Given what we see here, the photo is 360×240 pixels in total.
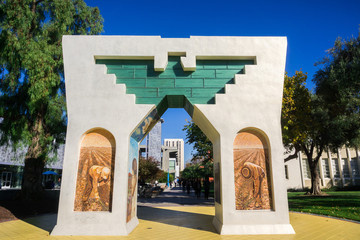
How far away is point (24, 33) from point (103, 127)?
906 cm

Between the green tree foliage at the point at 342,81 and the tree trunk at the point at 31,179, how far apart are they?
16637mm

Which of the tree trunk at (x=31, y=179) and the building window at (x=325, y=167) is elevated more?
the building window at (x=325, y=167)

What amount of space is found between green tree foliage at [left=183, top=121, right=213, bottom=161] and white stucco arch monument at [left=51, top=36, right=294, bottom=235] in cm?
919

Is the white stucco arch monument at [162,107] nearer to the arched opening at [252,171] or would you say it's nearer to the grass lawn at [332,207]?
the arched opening at [252,171]

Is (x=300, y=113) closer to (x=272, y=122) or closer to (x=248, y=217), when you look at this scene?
(x=272, y=122)

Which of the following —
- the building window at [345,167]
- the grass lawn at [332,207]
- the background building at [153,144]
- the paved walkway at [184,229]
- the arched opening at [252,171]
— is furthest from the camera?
the background building at [153,144]

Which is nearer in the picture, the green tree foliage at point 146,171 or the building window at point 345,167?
the green tree foliage at point 146,171

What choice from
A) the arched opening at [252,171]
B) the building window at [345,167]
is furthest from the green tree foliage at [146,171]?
the building window at [345,167]

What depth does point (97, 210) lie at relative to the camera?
7750mm

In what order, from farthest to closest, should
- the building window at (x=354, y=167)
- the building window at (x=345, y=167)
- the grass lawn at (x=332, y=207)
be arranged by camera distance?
the building window at (x=345, y=167), the building window at (x=354, y=167), the grass lawn at (x=332, y=207)

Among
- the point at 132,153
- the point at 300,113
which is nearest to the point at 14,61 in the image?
the point at 132,153

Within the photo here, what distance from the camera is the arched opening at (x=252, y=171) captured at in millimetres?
7980

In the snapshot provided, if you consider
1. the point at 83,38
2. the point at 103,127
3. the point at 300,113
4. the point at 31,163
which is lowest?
the point at 31,163

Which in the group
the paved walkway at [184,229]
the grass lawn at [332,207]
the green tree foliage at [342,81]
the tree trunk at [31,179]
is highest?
the green tree foliage at [342,81]
